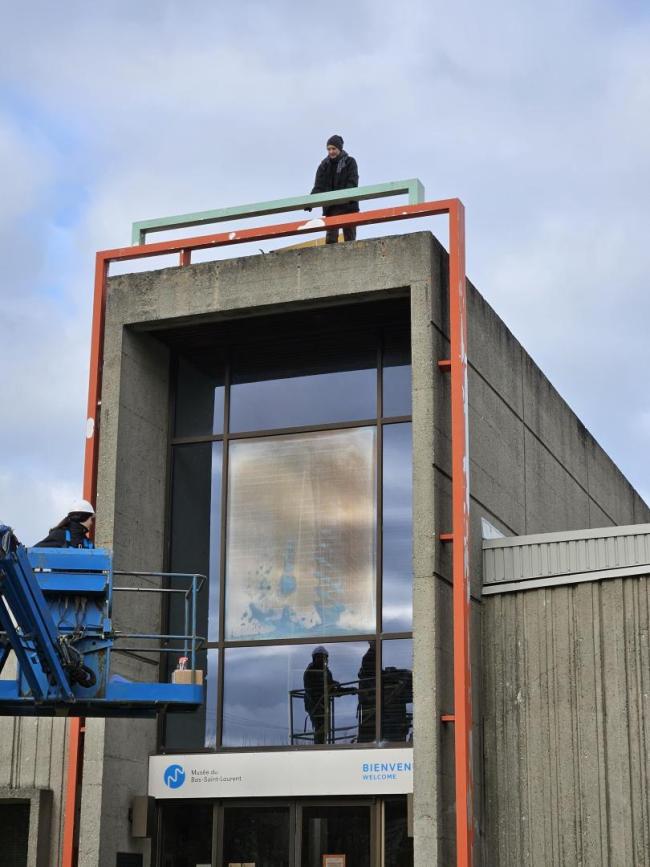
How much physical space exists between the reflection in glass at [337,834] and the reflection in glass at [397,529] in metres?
2.32

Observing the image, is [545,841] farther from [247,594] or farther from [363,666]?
[247,594]

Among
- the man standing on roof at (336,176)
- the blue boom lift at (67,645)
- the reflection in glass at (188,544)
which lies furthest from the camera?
the man standing on roof at (336,176)

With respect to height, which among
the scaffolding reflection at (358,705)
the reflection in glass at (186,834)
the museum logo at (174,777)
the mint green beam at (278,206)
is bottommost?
the reflection in glass at (186,834)

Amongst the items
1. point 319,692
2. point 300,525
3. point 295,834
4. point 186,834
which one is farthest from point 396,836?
point 300,525

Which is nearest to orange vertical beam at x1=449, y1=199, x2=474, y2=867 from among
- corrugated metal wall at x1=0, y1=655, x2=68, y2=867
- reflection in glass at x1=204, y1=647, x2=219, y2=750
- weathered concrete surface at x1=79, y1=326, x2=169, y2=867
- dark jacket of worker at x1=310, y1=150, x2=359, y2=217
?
dark jacket of worker at x1=310, y1=150, x2=359, y2=217

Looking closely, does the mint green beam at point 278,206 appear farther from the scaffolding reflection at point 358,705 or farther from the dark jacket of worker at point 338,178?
the scaffolding reflection at point 358,705

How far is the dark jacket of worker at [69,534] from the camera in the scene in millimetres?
14695

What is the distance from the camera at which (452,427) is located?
1786 centimetres

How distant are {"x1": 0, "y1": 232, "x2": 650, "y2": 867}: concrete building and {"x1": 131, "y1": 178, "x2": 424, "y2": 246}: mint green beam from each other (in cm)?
85

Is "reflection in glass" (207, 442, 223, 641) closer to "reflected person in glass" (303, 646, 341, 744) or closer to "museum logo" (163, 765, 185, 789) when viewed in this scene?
"reflected person in glass" (303, 646, 341, 744)

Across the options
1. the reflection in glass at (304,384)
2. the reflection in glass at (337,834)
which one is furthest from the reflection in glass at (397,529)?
the reflection in glass at (337,834)

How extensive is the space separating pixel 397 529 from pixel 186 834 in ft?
15.6

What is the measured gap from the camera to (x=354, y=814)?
17641mm

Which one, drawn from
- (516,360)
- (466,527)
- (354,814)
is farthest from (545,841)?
(516,360)
